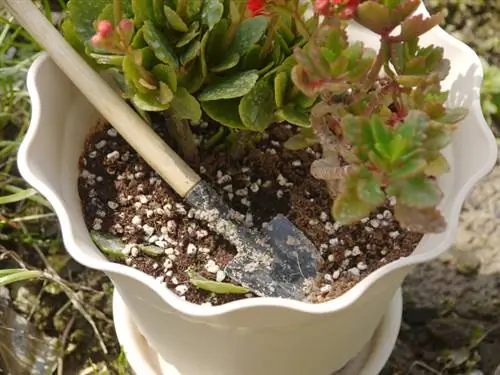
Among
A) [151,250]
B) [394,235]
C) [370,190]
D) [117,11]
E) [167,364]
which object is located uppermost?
[117,11]

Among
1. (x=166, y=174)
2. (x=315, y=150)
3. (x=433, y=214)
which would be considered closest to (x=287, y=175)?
(x=315, y=150)

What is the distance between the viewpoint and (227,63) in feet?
2.53

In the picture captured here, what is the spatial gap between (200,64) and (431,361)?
603mm

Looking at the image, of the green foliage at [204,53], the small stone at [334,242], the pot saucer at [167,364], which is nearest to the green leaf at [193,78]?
the green foliage at [204,53]

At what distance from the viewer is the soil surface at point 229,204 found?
0.83 metres

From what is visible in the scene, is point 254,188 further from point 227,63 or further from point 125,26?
point 125,26

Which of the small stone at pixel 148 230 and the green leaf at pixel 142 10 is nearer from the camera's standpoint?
the green leaf at pixel 142 10

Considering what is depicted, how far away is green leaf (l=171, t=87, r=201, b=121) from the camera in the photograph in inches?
29.8

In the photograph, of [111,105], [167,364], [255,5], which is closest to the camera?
[255,5]

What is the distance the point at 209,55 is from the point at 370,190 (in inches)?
10.2

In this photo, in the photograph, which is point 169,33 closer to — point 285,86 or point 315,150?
point 285,86

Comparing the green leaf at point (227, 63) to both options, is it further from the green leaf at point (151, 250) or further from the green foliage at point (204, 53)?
the green leaf at point (151, 250)

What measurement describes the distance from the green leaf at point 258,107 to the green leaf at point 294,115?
1 cm

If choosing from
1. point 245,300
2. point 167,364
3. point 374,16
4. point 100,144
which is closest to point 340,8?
point 374,16
